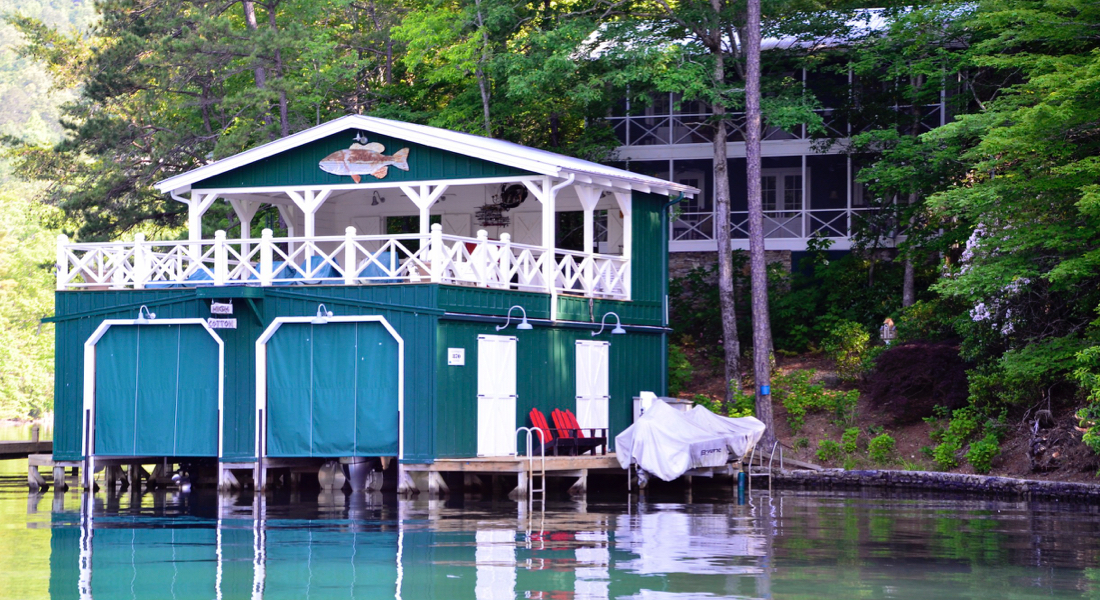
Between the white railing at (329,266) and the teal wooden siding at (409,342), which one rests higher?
the white railing at (329,266)

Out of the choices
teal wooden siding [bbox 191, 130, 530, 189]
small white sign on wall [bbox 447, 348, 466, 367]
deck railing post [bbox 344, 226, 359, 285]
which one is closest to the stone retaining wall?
small white sign on wall [bbox 447, 348, 466, 367]

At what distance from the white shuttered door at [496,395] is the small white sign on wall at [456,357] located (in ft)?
1.25

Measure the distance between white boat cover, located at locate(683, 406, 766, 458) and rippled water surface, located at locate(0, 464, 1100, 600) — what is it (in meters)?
1.82

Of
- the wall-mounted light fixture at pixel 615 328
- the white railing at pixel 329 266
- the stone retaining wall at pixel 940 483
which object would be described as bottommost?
the stone retaining wall at pixel 940 483

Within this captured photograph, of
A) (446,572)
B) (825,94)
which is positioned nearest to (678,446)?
(446,572)

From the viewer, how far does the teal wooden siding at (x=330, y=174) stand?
960 inches

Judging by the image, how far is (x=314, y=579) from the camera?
42.1ft

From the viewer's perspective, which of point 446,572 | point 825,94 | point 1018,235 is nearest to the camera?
point 446,572

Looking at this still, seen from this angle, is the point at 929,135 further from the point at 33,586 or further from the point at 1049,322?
the point at 33,586

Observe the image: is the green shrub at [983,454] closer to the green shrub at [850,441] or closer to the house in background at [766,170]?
the green shrub at [850,441]

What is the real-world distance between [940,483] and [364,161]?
36.3 feet

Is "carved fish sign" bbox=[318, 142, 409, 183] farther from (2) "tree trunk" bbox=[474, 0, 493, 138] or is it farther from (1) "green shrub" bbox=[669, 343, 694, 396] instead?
(1) "green shrub" bbox=[669, 343, 694, 396]

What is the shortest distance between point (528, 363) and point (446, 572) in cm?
1000

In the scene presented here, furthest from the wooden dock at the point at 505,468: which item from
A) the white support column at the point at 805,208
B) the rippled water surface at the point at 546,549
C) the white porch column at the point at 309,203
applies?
the white support column at the point at 805,208
